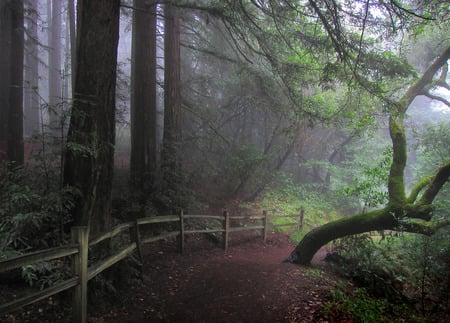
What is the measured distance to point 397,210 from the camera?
7.73 metres

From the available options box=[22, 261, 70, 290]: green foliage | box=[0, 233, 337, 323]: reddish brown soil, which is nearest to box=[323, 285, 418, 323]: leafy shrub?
box=[0, 233, 337, 323]: reddish brown soil

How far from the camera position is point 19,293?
15.1 feet

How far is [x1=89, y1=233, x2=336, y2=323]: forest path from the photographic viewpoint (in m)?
5.25

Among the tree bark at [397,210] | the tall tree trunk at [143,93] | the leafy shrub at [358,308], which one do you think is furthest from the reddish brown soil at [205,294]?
the tall tree trunk at [143,93]

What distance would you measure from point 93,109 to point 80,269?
8.29 ft

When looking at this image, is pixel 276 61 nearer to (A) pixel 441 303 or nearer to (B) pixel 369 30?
(B) pixel 369 30

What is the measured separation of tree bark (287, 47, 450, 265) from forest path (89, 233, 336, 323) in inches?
34.4

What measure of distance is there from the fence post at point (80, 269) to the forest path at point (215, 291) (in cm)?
62

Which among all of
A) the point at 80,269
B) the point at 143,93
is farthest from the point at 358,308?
the point at 143,93

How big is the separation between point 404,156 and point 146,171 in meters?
6.99

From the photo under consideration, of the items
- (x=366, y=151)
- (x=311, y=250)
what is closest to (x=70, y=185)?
(x=311, y=250)

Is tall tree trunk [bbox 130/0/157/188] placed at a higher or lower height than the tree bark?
higher

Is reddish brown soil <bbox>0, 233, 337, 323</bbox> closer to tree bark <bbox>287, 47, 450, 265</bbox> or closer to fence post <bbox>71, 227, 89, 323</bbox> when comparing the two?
fence post <bbox>71, 227, 89, 323</bbox>

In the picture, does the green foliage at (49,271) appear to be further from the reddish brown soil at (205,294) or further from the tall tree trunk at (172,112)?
the tall tree trunk at (172,112)
